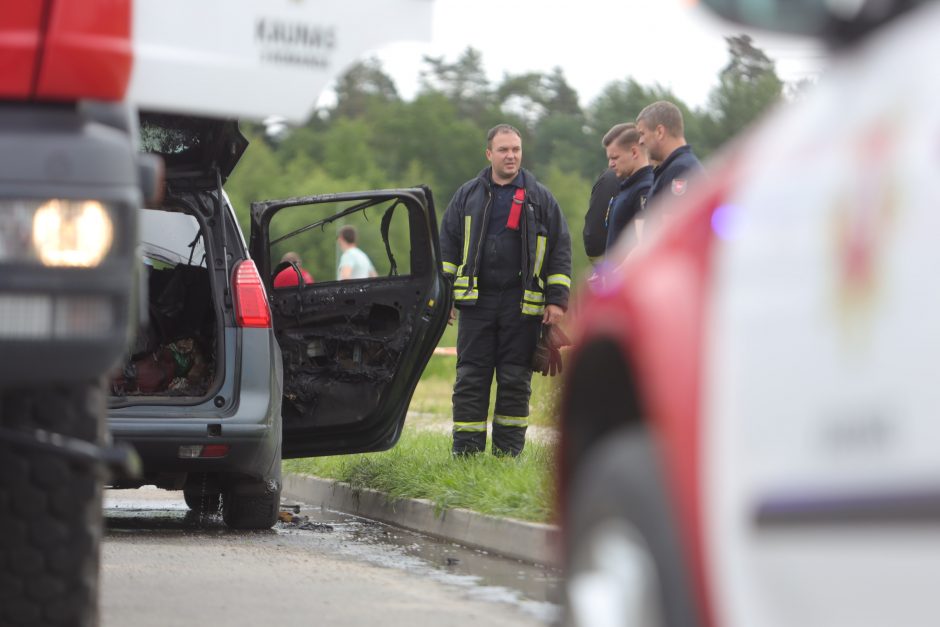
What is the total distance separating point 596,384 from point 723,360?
0.62 metres

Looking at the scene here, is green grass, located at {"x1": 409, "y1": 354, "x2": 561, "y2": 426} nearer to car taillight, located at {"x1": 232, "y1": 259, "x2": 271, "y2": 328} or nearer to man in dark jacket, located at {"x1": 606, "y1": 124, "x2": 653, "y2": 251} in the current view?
man in dark jacket, located at {"x1": 606, "y1": 124, "x2": 653, "y2": 251}

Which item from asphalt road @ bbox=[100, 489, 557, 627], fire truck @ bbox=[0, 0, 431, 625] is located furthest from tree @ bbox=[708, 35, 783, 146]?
fire truck @ bbox=[0, 0, 431, 625]

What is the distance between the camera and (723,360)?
7.80 ft

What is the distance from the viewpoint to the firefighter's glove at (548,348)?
10039 millimetres

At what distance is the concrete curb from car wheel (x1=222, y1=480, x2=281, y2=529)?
0.76 metres

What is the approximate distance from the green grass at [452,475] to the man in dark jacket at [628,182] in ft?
4.18

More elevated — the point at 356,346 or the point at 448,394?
the point at 356,346

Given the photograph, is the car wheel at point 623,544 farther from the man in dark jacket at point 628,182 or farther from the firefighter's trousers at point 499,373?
the firefighter's trousers at point 499,373

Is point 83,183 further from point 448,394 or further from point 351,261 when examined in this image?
point 448,394

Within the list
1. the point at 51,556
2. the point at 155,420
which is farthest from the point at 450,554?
the point at 51,556

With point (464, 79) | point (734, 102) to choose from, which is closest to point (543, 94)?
point (464, 79)

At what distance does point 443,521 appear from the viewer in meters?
8.49

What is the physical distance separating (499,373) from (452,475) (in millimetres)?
1336

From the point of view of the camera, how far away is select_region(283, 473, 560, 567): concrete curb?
7434mm
